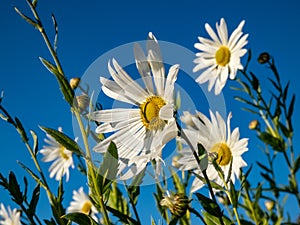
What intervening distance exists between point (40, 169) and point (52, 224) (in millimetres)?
164

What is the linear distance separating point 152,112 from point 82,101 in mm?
113

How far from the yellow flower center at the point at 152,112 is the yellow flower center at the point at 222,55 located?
62.4 inches

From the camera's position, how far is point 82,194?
2912 millimetres

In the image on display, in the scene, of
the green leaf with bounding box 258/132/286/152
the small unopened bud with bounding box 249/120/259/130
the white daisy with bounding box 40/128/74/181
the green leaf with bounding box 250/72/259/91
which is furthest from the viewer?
the white daisy with bounding box 40/128/74/181

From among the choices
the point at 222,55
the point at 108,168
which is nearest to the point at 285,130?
the point at 222,55

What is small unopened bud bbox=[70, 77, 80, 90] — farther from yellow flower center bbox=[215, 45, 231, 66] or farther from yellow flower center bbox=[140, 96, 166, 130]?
yellow flower center bbox=[215, 45, 231, 66]

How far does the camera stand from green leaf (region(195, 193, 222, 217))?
2.36 feet

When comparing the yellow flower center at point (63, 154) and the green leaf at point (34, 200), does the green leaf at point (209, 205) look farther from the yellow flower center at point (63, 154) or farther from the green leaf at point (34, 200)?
the yellow flower center at point (63, 154)

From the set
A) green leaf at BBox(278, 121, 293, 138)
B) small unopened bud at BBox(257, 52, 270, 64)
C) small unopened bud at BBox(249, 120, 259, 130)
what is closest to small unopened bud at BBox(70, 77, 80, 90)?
green leaf at BBox(278, 121, 293, 138)

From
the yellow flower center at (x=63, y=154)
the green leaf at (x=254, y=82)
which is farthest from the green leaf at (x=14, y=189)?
the yellow flower center at (x=63, y=154)

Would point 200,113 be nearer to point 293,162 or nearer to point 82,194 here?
point 293,162

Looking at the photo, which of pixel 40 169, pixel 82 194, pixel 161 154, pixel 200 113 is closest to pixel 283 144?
pixel 200 113

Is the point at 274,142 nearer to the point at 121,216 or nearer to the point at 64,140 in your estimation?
the point at 121,216

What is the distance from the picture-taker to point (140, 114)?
808mm
